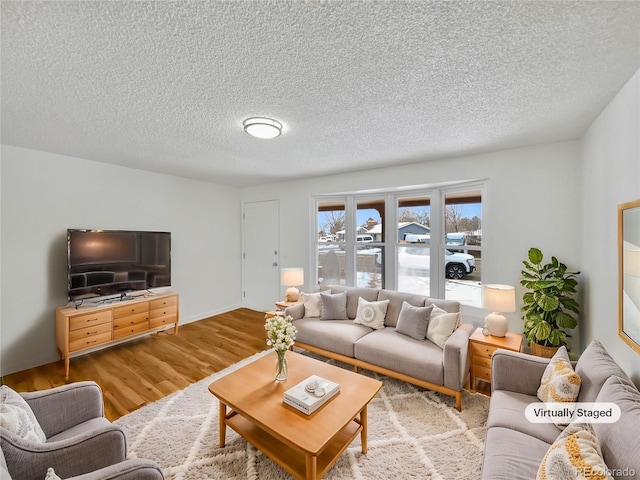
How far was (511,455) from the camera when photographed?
133cm

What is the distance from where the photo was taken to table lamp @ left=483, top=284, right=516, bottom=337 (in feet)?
8.36

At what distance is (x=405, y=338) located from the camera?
2.82 metres

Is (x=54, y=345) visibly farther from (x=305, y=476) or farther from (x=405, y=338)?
(x=405, y=338)

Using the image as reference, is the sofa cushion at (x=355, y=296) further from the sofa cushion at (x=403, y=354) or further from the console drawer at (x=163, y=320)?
the console drawer at (x=163, y=320)

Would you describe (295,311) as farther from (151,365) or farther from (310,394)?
(151,365)

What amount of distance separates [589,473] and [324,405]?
1.27 m

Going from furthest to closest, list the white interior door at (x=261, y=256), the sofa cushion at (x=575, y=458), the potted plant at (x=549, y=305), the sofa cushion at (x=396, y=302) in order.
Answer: the white interior door at (x=261, y=256) → the sofa cushion at (x=396, y=302) → the potted plant at (x=549, y=305) → the sofa cushion at (x=575, y=458)

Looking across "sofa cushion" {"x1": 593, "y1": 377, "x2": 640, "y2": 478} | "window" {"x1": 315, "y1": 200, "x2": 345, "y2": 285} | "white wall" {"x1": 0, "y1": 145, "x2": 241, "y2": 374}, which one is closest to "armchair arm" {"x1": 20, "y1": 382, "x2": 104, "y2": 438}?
"white wall" {"x1": 0, "y1": 145, "x2": 241, "y2": 374}

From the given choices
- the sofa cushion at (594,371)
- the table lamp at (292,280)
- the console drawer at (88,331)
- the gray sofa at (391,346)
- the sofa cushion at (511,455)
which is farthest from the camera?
the table lamp at (292,280)

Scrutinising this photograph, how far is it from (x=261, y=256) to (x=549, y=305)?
421 centimetres

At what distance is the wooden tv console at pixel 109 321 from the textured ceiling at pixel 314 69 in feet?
6.30

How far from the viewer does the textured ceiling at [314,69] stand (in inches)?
45.8

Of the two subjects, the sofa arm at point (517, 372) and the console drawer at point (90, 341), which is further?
the console drawer at point (90, 341)

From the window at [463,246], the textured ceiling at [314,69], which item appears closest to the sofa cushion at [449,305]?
the window at [463,246]
